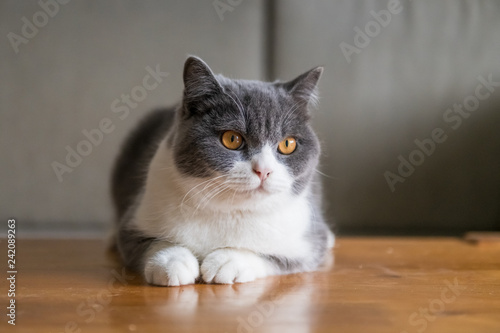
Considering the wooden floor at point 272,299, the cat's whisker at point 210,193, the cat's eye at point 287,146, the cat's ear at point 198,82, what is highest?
the cat's ear at point 198,82

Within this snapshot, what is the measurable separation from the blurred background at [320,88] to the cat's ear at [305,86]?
0.87 meters

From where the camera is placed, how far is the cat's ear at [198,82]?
142cm

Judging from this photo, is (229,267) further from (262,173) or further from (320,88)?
(320,88)

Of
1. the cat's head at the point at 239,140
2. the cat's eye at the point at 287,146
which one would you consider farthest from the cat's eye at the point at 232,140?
the cat's eye at the point at 287,146

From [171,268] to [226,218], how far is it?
0.70ft

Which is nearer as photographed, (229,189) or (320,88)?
(229,189)

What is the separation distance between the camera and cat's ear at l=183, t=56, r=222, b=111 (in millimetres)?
1415

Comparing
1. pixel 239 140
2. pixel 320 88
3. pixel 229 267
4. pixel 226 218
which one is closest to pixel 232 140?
pixel 239 140

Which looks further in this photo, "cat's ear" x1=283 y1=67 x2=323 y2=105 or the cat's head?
"cat's ear" x1=283 y1=67 x2=323 y2=105

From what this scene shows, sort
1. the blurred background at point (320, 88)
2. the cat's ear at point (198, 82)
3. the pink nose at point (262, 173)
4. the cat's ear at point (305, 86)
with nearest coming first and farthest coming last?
the pink nose at point (262, 173)
the cat's ear at point (198, 82)
the cat's ear at point (305, 86)
the blurred background at point (320, 88)

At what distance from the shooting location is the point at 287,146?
143 cm

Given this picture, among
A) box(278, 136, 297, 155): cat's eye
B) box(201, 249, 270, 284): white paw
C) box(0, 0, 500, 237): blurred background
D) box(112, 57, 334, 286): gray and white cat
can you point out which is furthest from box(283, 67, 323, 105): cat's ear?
box(0, 0, 500, 237): blurred background

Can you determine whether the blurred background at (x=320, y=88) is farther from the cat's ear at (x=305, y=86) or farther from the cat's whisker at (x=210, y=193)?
the cat's whisker at (x=210, y=193)

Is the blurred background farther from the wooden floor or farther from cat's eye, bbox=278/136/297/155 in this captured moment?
cat's eye, bbox=278/136/297/155
